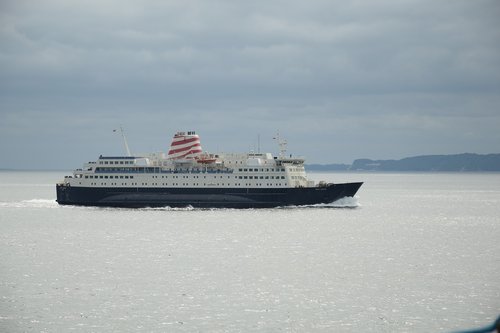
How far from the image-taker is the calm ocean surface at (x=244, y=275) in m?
30.4

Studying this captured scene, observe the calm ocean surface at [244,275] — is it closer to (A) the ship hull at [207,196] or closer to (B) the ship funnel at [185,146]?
(A) the ship hull at [207,196]

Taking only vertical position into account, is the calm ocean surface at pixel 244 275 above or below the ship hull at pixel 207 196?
below

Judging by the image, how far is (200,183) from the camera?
78.4m

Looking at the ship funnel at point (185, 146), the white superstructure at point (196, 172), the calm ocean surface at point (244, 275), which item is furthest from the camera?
the ship funnel at point (185, 146)

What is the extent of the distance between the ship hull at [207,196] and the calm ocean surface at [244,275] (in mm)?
6230

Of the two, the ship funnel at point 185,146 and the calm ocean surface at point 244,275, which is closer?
the calm ocean surface at point 244,275

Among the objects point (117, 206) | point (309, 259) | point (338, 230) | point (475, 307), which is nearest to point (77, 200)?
point (117, 206)

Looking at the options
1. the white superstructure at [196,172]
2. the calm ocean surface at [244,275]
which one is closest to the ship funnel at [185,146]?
the white superstructure at [196,172]

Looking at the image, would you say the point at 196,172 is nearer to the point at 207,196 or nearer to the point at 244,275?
the point at 207,196

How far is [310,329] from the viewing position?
29.0 meters

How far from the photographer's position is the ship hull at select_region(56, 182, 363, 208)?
254ft

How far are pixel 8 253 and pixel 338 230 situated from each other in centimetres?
2595

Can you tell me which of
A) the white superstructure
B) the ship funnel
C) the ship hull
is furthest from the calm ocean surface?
the ship funnel

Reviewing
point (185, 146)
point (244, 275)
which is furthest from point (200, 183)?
point (244, 275)
